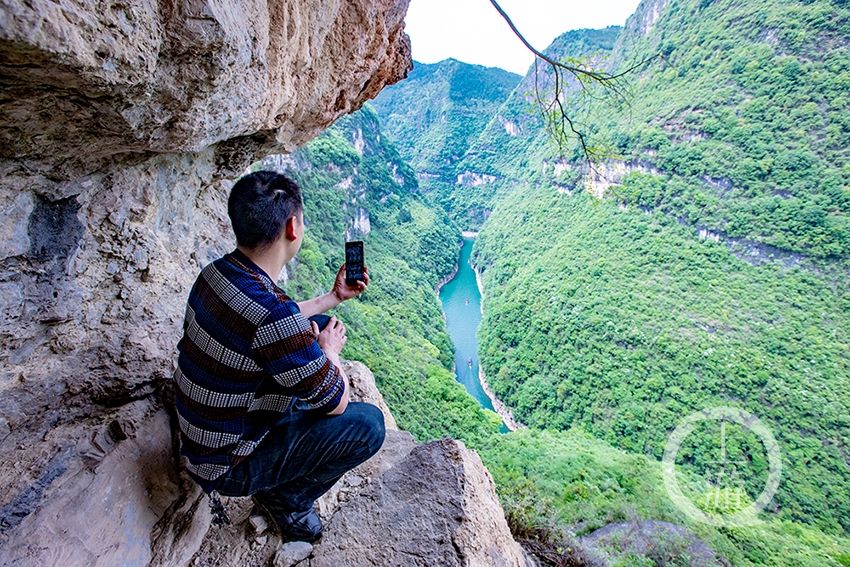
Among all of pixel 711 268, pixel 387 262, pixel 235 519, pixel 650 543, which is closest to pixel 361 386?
pixel 235 519

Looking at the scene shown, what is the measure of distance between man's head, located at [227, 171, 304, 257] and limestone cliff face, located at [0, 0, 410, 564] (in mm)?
370

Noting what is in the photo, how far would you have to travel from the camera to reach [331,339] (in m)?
1.63

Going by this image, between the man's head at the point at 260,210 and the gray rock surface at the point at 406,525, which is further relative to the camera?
the gray rock surface at the point at 406,525

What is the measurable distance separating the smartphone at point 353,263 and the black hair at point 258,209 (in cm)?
59

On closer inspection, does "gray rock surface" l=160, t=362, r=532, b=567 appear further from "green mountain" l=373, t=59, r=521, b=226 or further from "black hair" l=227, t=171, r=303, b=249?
"green mountain" l=373, t=59, r=521, b=226

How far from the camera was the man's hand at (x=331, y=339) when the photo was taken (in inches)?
62.6

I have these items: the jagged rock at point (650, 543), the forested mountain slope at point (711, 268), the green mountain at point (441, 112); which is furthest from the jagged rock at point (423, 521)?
the green mountain at point (441, 112)

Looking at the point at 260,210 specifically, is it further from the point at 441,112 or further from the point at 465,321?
the point at 441,112

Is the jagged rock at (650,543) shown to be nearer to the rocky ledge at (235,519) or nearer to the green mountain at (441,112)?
the rocky ledge at (235,519)

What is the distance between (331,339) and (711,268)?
122 ft

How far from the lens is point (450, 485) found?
6.99 feet

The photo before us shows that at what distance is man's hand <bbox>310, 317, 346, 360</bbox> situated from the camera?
159 centimetres

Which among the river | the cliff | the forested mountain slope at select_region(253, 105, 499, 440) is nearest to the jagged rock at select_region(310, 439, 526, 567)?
the cliff

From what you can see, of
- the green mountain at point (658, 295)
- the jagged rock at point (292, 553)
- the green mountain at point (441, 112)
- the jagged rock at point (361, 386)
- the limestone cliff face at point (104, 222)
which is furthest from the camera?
the green mountain at point (441, 112)
